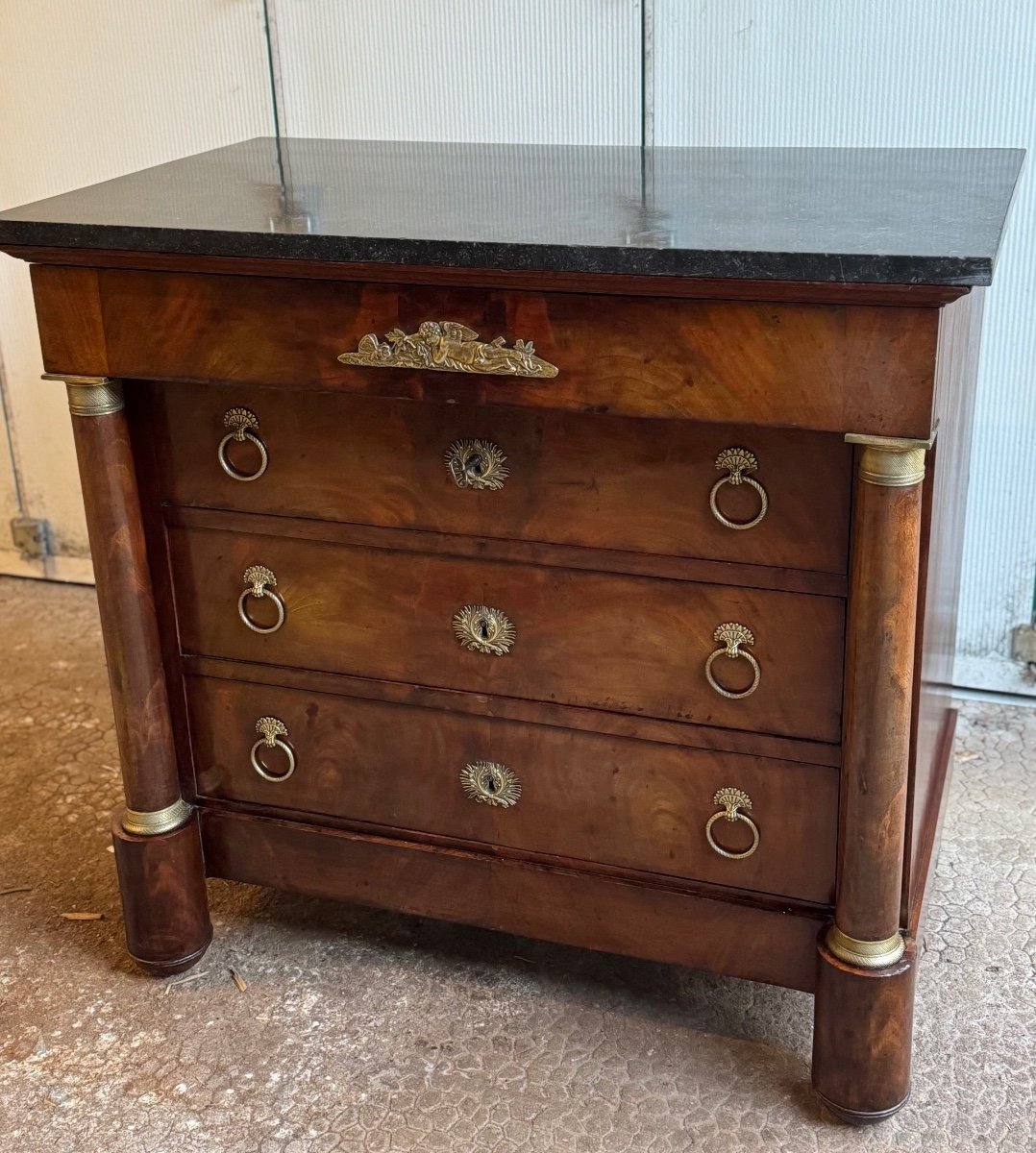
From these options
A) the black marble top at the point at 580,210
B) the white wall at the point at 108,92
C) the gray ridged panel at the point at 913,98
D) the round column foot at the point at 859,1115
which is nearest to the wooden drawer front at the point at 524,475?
the black marble top at the point at 580,210

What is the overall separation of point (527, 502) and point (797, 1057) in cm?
72

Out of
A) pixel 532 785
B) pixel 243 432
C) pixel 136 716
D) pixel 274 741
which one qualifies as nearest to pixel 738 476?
pixel 532 785

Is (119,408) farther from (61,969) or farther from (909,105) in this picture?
(909,105)

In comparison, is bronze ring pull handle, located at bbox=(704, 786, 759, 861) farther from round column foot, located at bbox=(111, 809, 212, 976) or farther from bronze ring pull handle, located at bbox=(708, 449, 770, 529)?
round column foot, located at bbox=(111, 809, 212, 976)

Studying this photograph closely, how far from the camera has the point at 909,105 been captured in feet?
7.11

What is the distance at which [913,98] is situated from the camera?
7.09 ft

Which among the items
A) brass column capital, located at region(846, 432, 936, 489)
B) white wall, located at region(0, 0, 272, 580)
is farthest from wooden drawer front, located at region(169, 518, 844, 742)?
white wall, located at region(0, 0, 272, 580)

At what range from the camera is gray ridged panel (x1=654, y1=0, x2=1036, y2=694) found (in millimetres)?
2121

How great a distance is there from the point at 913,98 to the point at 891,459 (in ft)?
3.42

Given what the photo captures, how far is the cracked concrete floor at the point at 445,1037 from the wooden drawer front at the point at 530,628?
42 centimetres

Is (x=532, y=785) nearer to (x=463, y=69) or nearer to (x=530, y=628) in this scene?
(x=530, y=628)

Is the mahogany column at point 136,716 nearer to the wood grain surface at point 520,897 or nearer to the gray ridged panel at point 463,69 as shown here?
the wood grain surface at point 520,897

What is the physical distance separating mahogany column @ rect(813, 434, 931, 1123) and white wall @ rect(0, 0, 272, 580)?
1.59m

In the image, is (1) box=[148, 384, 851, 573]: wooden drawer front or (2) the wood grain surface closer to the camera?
(1) box=[148, 384, 851, 573]: wooden drawer front
